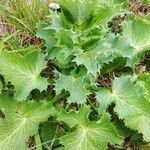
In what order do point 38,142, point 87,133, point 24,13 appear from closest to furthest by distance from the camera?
point 87,133 → point 38,142 → point 24,13

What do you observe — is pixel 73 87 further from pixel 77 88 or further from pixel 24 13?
pixel 24 13

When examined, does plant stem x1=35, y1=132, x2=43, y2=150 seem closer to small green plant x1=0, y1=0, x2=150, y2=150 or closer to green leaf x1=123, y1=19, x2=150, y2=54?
small green plant x1=0, y1=0, x2=150, y2=150

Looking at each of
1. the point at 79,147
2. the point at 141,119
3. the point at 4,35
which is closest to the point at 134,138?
the point at 141,119

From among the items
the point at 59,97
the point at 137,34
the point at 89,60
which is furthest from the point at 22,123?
the point at 137,34

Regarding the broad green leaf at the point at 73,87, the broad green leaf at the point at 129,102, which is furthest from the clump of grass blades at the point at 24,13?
the broad green leaf at the point at 129,102

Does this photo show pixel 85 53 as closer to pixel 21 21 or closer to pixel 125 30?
pixel 125 30

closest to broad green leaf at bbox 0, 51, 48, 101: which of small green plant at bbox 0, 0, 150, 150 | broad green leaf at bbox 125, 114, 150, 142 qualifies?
small green plant at bbox 0, 0, 150, 150

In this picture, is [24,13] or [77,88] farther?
[24,13]
